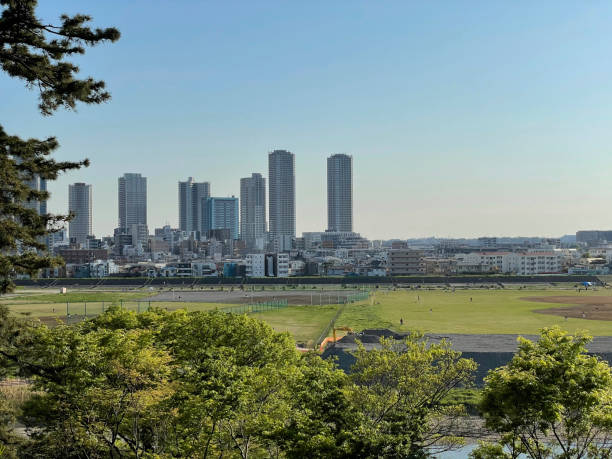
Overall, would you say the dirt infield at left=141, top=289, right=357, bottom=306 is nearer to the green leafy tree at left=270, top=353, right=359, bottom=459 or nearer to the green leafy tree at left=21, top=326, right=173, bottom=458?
the green leafy tree at left=270, top=353, right=359, bottom=459

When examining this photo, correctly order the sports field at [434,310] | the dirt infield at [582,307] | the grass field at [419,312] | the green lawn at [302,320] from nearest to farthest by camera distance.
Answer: the green lawn at [302,320], the grass field at [419,312], the sports field at [434,310], the dirt infield at [582,307]

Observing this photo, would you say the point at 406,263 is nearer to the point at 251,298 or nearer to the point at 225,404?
the point at 251,298

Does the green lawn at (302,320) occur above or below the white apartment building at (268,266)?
below

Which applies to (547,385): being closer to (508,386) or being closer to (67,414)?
(508,386)

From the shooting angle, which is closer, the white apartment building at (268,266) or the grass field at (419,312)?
the grass field at (419,312)

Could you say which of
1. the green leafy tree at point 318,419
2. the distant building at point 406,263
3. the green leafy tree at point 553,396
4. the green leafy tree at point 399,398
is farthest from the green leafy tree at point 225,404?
the distant building at point 406,263

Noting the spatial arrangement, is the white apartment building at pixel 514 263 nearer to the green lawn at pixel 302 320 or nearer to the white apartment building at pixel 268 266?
the white apartment building at pixel 268 266

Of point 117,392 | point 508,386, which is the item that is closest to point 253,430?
point 117,392
